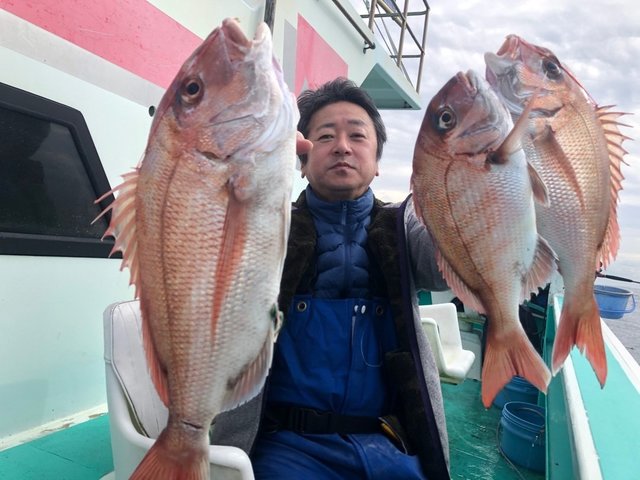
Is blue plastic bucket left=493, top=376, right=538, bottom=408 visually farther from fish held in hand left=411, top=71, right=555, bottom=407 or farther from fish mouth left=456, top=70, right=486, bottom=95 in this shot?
fish mouth left=456, top=70, right=486, bottom=95

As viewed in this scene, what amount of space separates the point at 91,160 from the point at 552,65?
229 cm

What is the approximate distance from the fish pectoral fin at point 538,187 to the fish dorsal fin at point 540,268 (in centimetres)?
12

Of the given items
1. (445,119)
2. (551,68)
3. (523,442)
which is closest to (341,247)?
(445,119)

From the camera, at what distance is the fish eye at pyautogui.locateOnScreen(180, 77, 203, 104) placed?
4.03 feet

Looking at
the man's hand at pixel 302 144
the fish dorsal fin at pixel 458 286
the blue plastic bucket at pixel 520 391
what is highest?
the man's hand at pixel 302 144

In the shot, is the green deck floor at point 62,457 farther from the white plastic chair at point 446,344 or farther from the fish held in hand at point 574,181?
the fish held in hand at point 574,181

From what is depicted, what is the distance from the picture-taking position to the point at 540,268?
4.50 feet

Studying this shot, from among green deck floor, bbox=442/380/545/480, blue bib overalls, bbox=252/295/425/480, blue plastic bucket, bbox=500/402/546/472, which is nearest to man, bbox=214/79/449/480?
blue bib overalls, bbox=252/295/425/480

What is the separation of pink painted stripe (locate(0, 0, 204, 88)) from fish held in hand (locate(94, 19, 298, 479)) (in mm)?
1592

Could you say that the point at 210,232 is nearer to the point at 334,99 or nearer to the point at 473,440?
the point at 334,99

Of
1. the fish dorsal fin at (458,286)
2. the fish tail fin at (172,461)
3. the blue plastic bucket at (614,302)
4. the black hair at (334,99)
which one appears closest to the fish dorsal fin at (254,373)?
the fish tail fin at (172,461)

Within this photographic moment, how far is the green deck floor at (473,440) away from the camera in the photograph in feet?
11.2

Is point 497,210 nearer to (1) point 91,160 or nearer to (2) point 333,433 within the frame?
(2) point 333,433

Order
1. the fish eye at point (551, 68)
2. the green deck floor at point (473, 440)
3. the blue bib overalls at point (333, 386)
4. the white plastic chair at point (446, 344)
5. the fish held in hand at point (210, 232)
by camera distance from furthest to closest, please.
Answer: the green deck floor at point (473, 440), the white plastic chair at point (446, 344), the blue bib overalls at point (333, 386), the fish eye at point (551, 68), the fish held in hand at point (210, 232)
